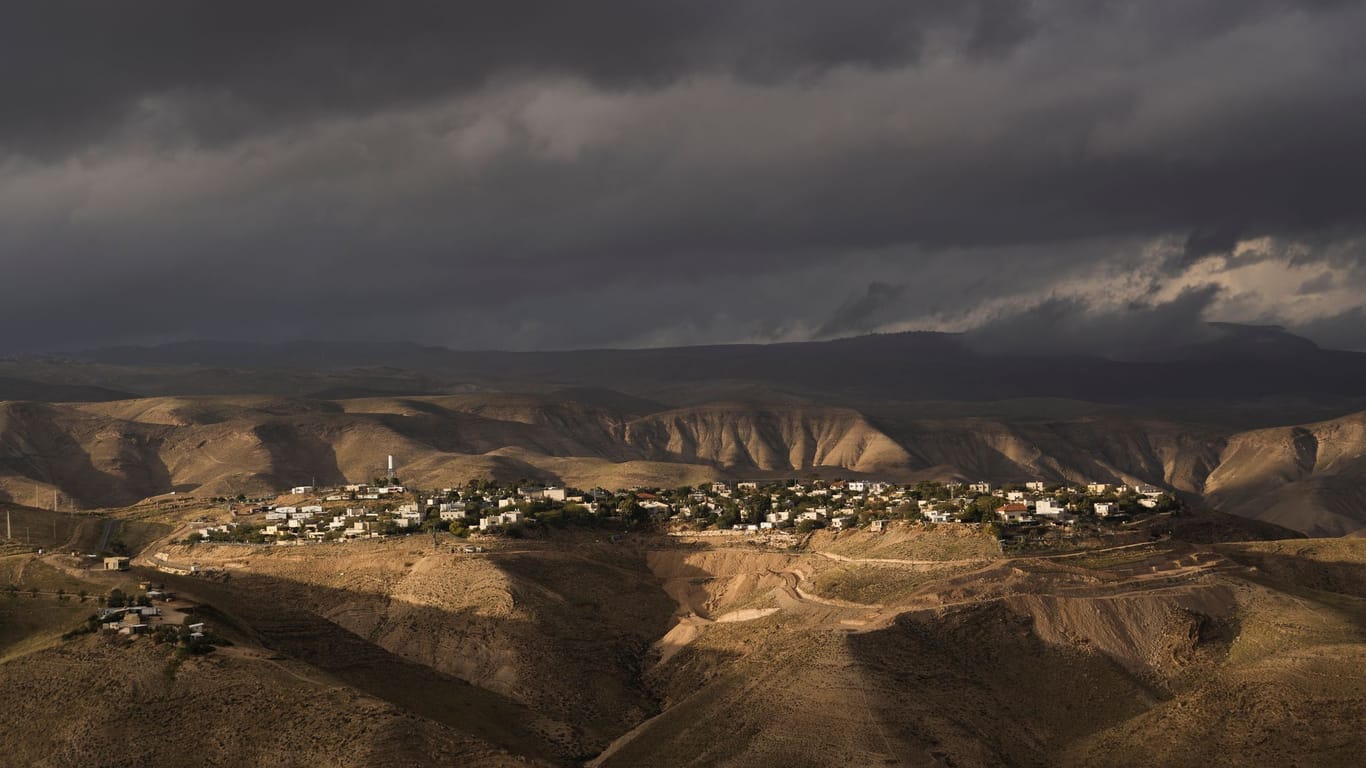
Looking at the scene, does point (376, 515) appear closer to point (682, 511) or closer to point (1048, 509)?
point (682, 511)

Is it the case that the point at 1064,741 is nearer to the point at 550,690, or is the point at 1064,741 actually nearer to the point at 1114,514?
the point at 550,690

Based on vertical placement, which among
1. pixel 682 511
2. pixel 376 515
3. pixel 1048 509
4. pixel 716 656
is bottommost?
pixel 716 656

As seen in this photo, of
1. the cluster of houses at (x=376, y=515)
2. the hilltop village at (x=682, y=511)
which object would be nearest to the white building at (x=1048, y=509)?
the hilltop village at (x=682, y=511)

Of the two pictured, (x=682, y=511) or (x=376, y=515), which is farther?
(x=682, y=511)

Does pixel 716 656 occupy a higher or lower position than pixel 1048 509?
lower

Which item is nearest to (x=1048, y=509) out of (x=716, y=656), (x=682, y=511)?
(x=682, y=511)

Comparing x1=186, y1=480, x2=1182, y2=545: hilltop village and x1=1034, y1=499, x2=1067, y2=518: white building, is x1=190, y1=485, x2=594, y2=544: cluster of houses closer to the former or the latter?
x1=186, y1=480, x2=1182, y2=545: hilltop village
